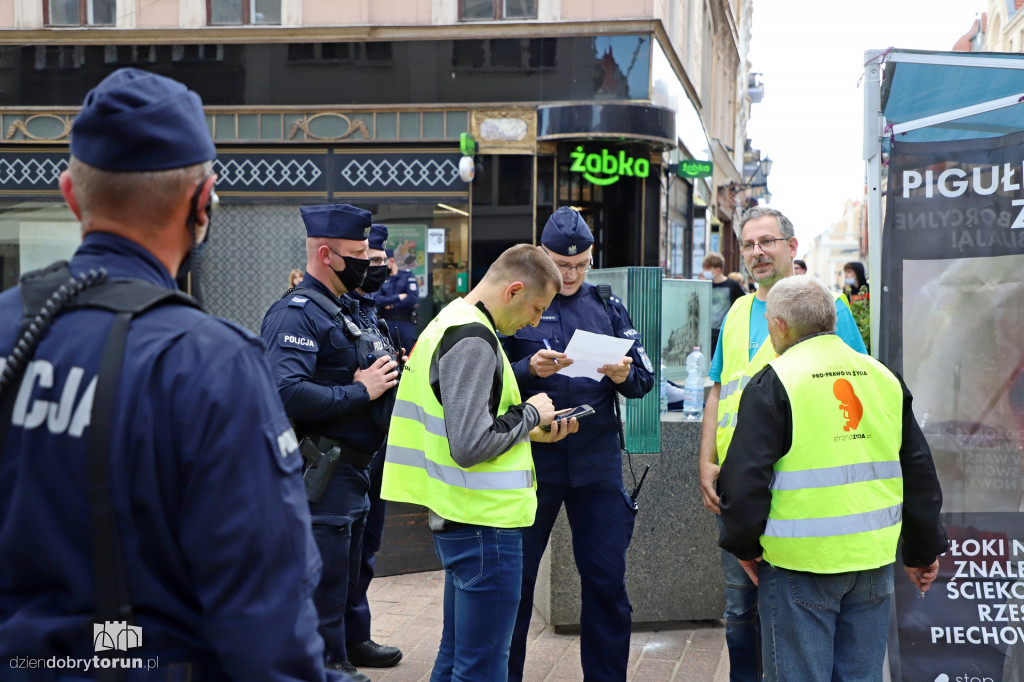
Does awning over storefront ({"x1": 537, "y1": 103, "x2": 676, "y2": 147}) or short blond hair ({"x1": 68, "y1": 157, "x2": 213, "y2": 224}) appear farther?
awning over storefront ({"x1": 537, "y1": 103, "x2": 676, "y2": 147})

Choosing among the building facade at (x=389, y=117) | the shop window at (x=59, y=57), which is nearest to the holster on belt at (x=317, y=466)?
the building facade at (x=389, y=117)

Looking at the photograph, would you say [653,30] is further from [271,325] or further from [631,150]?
[271,325]

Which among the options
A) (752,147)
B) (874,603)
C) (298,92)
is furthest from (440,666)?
(752,147)

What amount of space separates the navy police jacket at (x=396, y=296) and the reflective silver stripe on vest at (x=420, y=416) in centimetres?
647

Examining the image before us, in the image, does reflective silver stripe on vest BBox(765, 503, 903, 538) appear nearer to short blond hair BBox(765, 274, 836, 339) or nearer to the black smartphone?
short blond hair BBox(765, 274, 836, 339)

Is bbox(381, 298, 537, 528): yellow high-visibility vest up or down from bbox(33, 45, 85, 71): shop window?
down

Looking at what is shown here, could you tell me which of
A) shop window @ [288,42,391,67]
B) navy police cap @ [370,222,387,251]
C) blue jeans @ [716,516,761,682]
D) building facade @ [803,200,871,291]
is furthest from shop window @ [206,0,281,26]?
building facade @ [803,200,871,291]

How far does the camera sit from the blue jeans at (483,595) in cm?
307

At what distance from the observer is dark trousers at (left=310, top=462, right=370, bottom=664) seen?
3758 mm

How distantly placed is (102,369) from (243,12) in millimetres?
14358

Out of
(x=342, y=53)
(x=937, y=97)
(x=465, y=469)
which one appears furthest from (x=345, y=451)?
(x=342, y=53)

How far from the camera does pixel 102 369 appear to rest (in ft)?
4.56

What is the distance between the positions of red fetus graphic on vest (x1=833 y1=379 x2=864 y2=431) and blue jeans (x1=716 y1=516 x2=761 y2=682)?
3.33ft
